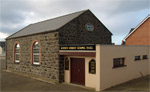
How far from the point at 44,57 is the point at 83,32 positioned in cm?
451

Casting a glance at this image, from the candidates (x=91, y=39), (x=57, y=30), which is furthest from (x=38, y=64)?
(x=91, y=39)

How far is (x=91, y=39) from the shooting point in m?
14.5

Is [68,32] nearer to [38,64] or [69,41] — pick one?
[69,41]

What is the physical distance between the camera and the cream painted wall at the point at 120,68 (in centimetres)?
942

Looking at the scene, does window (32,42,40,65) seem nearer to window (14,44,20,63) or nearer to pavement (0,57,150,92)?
pavement (0,57,150,92)

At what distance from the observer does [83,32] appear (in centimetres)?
1387

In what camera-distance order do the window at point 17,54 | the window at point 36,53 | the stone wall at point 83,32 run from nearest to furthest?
1. the stone wall at point 83,32
2. the window at point 36,53
3. the window at point 17,54

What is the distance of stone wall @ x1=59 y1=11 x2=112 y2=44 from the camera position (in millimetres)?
12536

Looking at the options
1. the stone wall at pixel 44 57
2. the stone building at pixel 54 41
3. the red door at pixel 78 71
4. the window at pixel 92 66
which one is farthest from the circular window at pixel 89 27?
the window at pixel 92 66

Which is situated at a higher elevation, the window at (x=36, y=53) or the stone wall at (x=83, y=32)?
the stone wall at (x=83, y=32)

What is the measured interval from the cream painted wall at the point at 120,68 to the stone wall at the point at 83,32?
373cm

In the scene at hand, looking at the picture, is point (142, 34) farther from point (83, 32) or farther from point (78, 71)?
point (78, 71)

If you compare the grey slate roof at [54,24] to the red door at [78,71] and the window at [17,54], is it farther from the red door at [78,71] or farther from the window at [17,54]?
the red door at [78,71]

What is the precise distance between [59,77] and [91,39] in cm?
524
